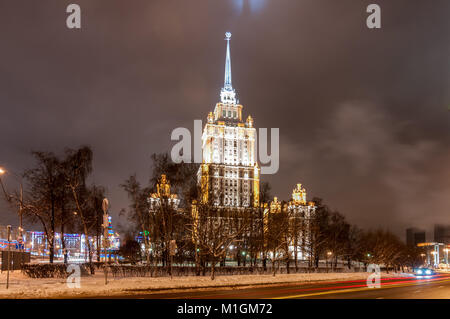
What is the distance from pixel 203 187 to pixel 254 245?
2018cm

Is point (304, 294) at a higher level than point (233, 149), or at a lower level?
lower

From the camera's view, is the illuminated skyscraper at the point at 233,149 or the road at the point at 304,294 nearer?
the road at the point at 304,294

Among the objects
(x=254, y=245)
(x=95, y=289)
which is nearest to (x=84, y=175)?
(x=95, y=289)

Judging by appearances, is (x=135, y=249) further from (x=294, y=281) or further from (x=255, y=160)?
(x=255, y=160)

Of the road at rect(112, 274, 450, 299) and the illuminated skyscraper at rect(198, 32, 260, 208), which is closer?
the road at rect(112, 274, 450, 299)

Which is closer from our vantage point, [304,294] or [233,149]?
[304,294]

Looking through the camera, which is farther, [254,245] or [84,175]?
[254,245]

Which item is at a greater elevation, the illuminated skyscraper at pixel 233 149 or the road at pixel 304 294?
the illuminated skyscraper at pixel 233 149

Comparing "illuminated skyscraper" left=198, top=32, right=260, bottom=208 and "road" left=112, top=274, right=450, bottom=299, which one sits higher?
"illuminated skyscraper" left=198, top=32, right=260, bottom=208

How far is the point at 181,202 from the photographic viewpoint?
51.1m

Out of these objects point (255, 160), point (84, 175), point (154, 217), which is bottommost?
point (154, 217)

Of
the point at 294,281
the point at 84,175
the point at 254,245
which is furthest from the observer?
the point at 254,245
